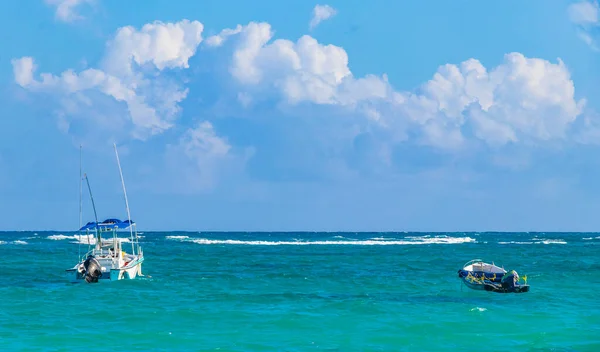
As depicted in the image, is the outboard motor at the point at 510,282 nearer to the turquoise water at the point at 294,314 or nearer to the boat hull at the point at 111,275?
the turquoise water at the point at 294,314

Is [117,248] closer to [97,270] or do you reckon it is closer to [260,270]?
[97,270]

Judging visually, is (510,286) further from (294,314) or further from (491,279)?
(294,314)

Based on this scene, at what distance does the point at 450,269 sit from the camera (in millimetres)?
74000

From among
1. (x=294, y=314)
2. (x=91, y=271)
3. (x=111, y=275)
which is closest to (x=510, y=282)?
(x=294, y=314)

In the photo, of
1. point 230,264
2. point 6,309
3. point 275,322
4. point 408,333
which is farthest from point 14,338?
point 230,264

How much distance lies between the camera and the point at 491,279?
168 ft

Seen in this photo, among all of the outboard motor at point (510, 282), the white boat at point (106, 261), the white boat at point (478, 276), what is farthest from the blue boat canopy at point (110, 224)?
the outboard motor at point (510, 282)

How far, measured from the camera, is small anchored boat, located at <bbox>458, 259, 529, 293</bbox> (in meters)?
49.7

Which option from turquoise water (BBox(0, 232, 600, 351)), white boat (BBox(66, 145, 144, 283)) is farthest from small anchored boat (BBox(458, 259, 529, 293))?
white boat (BBox(66, 145, 144, 283))

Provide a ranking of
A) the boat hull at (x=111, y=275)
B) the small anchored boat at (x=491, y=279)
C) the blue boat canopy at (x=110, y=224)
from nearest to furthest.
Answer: the small anchored boat at (x=491, y=279) < the boat hull at (x=111, y=275) < the blue boat canopy at (x=110, y=224)

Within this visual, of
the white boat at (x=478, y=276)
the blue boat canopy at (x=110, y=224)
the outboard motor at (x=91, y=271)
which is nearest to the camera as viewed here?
the white boat at (x=478, y=276)

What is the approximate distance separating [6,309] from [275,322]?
1499 cm

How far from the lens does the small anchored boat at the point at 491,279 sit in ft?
163

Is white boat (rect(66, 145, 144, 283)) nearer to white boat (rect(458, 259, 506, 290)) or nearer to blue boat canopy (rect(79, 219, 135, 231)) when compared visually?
blue boat canopy (rect(79, 219, 135, 231))
